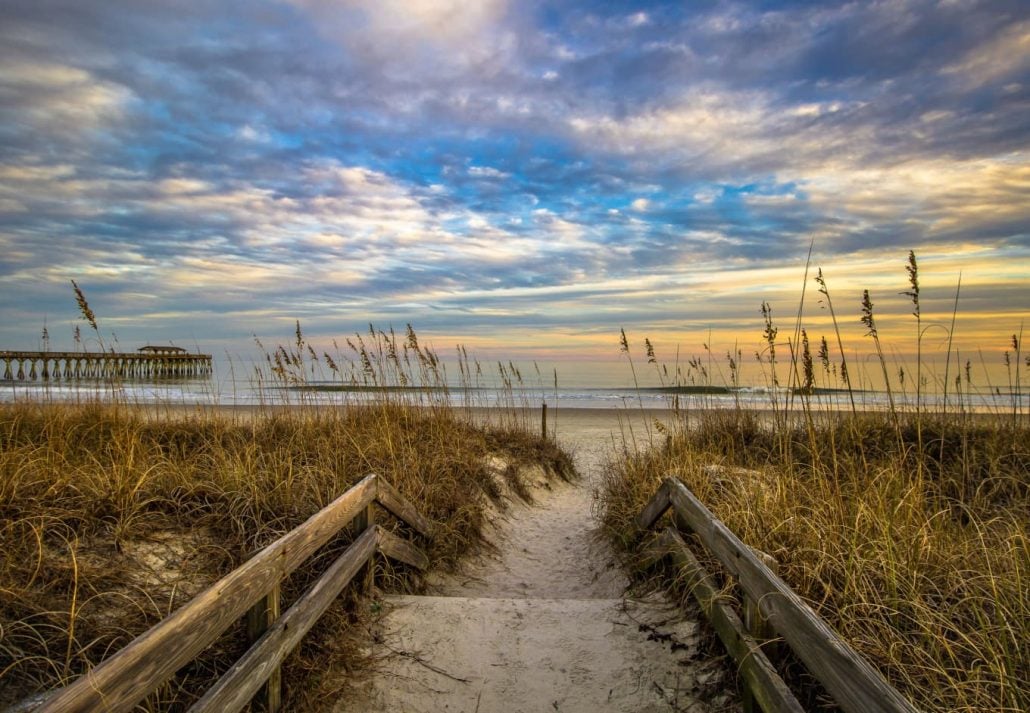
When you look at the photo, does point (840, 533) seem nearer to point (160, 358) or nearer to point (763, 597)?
point (763, 597)

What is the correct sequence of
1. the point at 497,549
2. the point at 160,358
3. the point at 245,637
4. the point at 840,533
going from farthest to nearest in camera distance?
1. the point at 160,358
2. the point at 497,549
3. the point at 840,533
4. the point at 245,637

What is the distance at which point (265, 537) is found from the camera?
4574 mm

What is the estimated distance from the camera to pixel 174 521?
14.9 ft

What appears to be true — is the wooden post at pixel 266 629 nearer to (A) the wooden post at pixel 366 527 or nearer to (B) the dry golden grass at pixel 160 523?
(B) the dry golden grass at pixel 160 523

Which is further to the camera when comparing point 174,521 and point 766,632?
A: point 174,521

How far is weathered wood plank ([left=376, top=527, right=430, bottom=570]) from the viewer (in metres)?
4.86

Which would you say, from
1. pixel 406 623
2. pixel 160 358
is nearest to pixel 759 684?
pixel 406 623

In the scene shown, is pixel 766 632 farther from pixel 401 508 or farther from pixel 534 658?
pixel 401 508

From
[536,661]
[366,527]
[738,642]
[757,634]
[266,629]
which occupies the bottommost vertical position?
[536,661]

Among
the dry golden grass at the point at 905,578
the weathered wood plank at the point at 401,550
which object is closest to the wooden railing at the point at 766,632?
the dry golden grass at the point at 905,578

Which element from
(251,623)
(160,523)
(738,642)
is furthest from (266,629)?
(738,642)

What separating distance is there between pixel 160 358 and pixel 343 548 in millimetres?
41482

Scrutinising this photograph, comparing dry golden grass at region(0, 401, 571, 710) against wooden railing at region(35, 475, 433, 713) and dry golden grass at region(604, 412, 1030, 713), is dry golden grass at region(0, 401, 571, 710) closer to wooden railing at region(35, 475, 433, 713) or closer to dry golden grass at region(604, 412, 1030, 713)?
wooden railing at region(35, 475, 433, 713)

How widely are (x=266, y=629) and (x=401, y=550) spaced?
1911 mm
